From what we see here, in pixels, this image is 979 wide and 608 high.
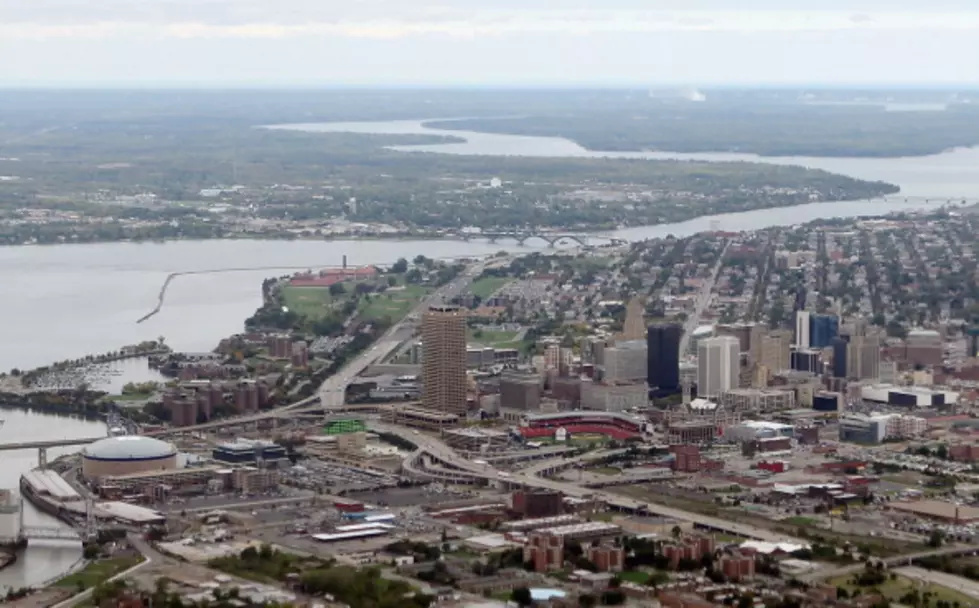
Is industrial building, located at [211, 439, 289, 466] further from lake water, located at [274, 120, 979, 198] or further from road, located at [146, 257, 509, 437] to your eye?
lake water, located at [274, 120, 979, 198]

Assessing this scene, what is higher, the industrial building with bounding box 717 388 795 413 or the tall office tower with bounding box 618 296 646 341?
the tall office tower with bounding box 618 296 646 341

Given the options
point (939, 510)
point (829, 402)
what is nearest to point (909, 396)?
point (829, 402)

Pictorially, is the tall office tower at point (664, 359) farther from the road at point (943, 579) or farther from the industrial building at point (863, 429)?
the road at point (943, 579)

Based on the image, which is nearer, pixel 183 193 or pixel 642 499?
pixel 642 499

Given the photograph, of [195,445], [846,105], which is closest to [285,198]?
[195,445]

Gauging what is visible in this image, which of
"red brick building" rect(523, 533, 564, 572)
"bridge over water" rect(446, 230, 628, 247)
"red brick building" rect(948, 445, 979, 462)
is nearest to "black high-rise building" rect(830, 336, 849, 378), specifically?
"red brick building" rect(948, 445, 979, 462)

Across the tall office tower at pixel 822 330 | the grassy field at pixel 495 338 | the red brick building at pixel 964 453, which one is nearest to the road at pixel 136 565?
the red brick building at pixel 964 453

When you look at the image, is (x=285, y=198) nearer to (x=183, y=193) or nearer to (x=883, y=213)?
(x=183, y=193)
